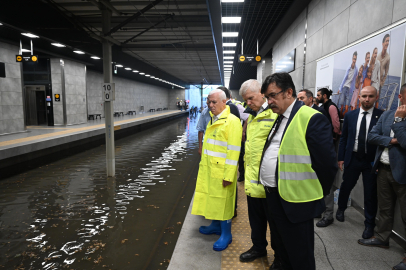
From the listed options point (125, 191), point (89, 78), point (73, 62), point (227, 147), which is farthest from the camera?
point (89, 78)

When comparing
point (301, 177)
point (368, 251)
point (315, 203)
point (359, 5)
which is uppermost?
point (359, 5)

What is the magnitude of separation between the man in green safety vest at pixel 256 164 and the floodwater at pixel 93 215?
3.33 ft

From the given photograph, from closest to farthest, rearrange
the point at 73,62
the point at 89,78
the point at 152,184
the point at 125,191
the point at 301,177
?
the point at 301,177
the point at 125,191
the point at 152,184
the point at 73,62
the point at 89,78

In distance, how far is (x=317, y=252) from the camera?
2.59 m

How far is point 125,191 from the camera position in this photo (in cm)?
489

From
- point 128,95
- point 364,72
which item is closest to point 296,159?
point 364,72

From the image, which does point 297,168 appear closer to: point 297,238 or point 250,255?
point 297,238

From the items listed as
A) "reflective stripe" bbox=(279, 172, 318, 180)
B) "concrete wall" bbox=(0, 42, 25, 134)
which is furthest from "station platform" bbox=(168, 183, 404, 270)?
"concrete wall" bbox=(0, 42, 25, 134)

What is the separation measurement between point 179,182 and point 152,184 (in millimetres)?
566

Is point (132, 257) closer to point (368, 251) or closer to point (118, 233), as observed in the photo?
point (118, 233)

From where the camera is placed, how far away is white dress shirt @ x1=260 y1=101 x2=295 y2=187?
1.82 meters

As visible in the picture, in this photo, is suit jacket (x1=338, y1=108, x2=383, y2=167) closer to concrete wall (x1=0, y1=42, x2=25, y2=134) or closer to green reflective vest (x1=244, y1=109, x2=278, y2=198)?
green reflective vest (x1=244, y1=109, x2=278, y2=198)

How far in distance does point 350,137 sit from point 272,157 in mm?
1789

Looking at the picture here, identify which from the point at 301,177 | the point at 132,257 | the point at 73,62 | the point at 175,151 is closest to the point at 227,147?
the point at 301,177
